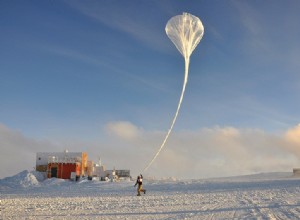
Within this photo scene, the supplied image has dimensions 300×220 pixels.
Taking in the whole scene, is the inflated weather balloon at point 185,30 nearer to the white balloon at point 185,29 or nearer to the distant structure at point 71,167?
the white balloon at point 185,29

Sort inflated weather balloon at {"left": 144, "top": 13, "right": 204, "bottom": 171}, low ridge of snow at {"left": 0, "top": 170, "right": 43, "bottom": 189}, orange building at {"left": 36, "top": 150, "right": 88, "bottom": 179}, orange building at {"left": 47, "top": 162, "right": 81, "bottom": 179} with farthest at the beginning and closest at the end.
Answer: orange building at {"left": 36, "top": 150, "right": 88, "bottom": 179} < orange building at {"left": 47, "top": 162, "right": 81, "bottom": 179} < low ridge of snow at {"left": 0, "top": 170, "right": 43, "bottom": 189} < inflated weather balloon at {"left": 144, "top": 13, "right": 204, "bottom": 171}

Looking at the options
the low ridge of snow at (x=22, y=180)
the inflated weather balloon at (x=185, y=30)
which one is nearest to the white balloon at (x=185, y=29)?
the inflated weather balloon at (x=185, y=30)

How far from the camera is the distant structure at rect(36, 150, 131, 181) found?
6334 centimetres

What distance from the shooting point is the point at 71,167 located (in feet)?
208

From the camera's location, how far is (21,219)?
52.1 feet

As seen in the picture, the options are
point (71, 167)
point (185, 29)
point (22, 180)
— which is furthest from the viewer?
point (71, 167)

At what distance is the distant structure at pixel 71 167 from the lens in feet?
208

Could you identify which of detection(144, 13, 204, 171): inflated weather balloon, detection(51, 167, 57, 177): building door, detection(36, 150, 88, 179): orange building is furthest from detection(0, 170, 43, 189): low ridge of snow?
detection(144, 13, 204, 171): inflated weather balloon

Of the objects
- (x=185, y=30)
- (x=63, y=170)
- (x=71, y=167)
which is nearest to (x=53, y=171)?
(x=63, y=170)

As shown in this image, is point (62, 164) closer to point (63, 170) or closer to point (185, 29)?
point (63, 170)

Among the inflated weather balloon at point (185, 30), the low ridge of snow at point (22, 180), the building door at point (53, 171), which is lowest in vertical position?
the low ridge of snow at point (22, 180)

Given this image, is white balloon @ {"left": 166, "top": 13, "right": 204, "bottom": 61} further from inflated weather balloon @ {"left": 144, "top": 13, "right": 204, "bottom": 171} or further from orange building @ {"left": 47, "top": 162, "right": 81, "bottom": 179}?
orange building @ {"left": 47, "top": 162, "right": 81, "bottom": 179}

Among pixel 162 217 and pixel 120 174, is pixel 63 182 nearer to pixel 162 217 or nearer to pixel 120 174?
pixel 120 174

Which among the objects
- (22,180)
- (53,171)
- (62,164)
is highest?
(62,164)
